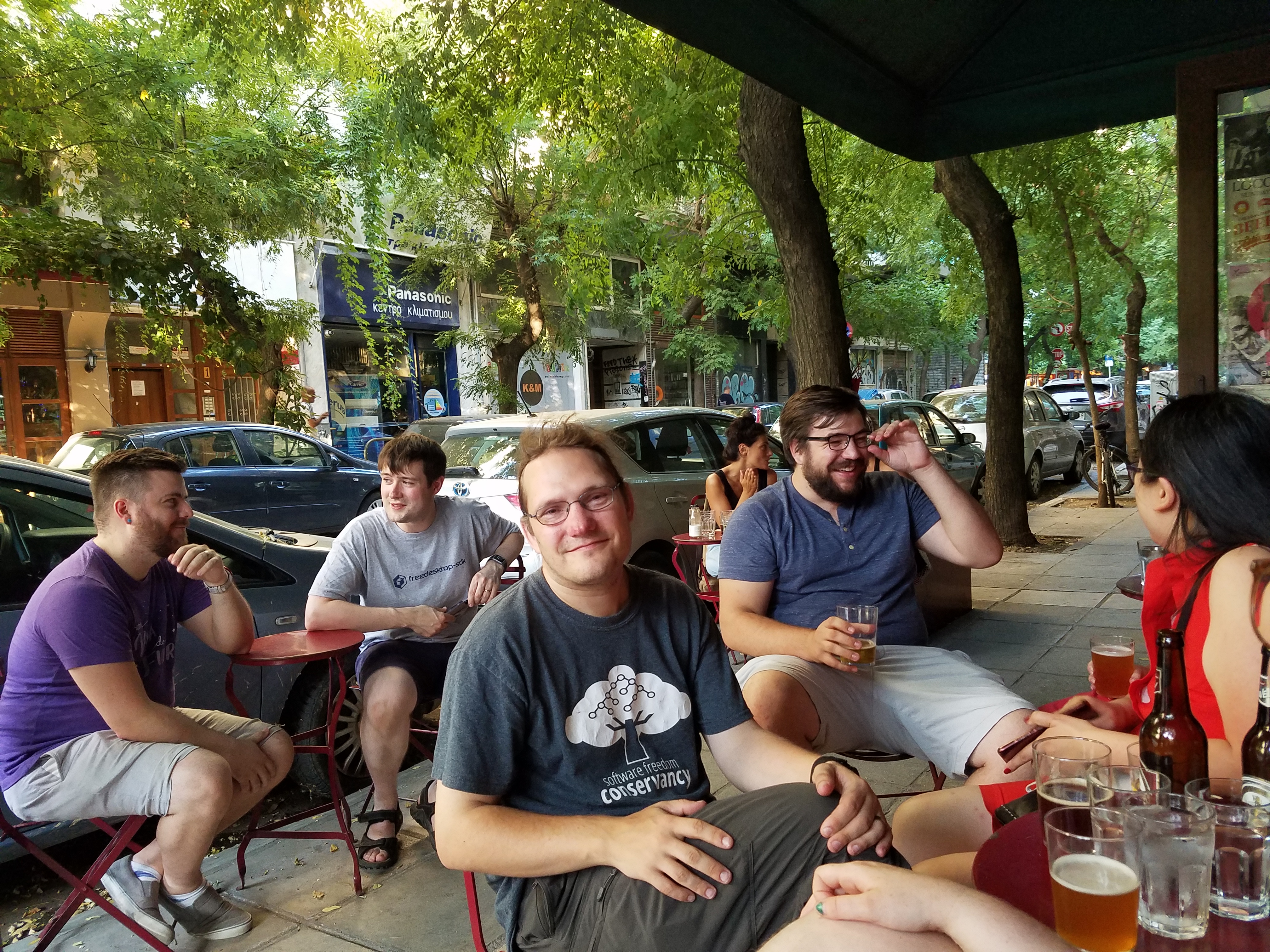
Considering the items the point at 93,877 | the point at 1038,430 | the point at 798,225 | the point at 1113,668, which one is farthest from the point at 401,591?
the point at 1038,430

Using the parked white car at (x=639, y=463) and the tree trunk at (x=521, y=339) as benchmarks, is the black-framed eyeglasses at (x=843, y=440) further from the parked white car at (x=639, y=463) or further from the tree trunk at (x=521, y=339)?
the tree trunk at (x=521, y=339)

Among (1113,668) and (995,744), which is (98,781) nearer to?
(995,744)

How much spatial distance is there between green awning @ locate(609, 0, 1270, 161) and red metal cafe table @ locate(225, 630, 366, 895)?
2636 mm

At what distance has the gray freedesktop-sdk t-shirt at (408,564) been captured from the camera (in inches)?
148

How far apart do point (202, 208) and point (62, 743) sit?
34.3 ft

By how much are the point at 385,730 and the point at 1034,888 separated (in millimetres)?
2629

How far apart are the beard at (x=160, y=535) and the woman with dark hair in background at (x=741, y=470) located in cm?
334

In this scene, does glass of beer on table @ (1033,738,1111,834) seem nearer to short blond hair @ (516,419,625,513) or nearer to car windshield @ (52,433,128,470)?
short blond hair @ (516,419,625,513)

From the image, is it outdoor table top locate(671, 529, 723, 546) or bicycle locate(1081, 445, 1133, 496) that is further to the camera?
bicycle locate(1081, 445, 1133, 496)

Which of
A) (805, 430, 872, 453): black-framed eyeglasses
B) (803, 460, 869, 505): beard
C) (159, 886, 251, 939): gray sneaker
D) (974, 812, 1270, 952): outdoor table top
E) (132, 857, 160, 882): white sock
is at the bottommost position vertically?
(159, 886, 251, 939): gray sneaker

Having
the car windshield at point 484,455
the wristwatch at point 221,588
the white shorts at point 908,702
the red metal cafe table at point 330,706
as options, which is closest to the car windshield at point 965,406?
the car windshield at point 484,455

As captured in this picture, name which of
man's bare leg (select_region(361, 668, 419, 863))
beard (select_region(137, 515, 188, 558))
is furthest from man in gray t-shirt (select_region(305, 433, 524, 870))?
beard (select_region(137, 515, 188, 558))

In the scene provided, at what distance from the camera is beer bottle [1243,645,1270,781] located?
1646 millimetres

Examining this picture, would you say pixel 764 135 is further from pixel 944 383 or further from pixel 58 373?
pixel 944 383
